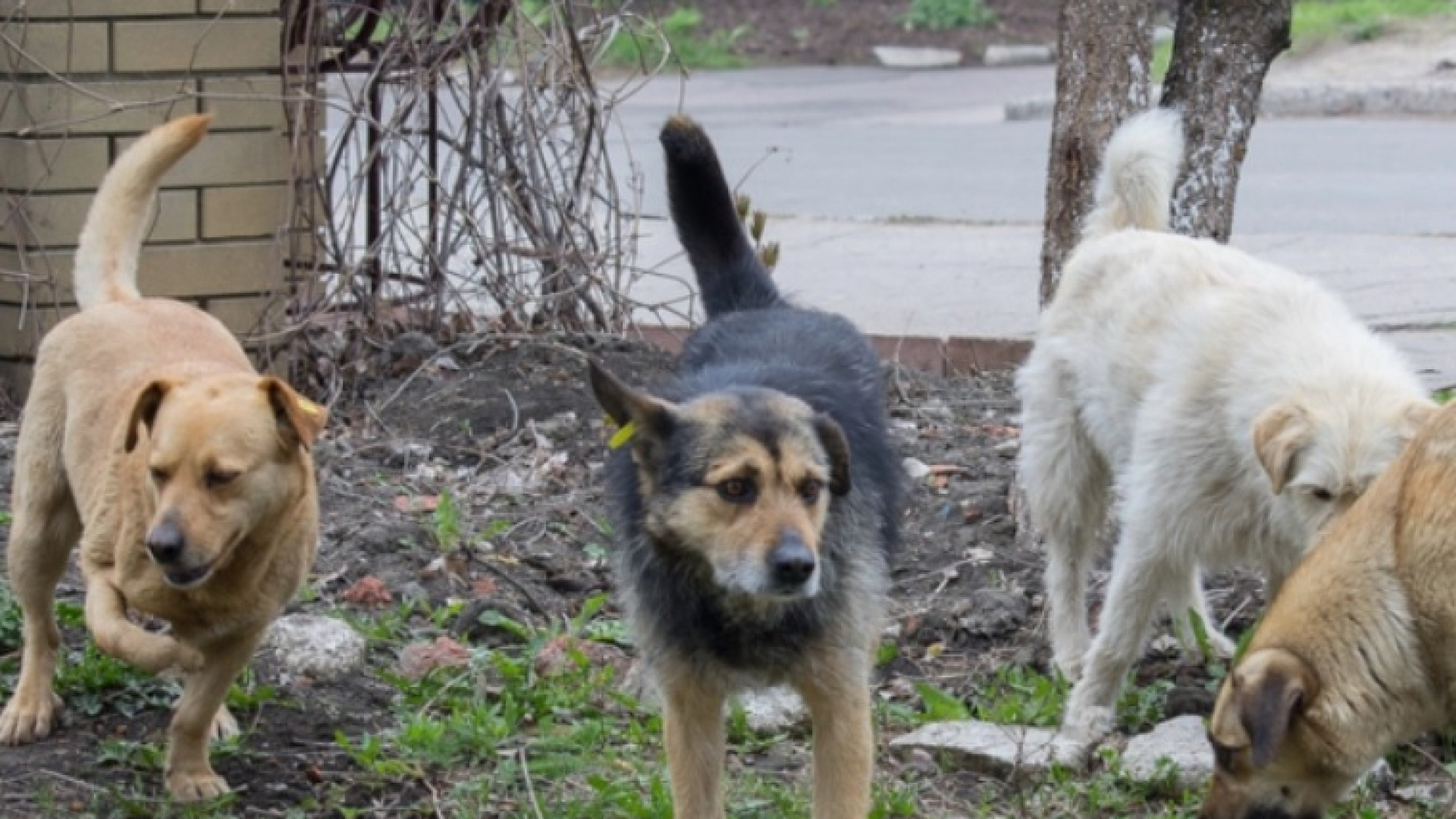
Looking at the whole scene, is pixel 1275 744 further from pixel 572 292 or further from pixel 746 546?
pixel 572 292

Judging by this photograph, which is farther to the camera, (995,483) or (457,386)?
(457,386)

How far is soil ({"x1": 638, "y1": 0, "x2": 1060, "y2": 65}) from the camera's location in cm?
2475

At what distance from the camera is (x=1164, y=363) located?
5754 mm

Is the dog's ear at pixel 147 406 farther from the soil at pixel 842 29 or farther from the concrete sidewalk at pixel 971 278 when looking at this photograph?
the soil at pixel 842 29

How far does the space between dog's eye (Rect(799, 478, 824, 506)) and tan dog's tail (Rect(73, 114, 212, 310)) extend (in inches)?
83.7

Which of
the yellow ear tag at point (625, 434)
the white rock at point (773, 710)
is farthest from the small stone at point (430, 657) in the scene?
the yellow ear tag at point (625, 434)

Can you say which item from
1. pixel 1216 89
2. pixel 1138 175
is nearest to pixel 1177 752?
pixel 1138 175

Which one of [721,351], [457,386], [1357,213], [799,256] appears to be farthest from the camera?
[1357,213]

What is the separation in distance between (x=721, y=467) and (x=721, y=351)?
1095 millimetres

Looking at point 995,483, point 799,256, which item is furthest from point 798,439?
point 799,256

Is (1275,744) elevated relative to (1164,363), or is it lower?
lower

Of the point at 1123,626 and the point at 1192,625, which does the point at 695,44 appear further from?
the point at 1123,626

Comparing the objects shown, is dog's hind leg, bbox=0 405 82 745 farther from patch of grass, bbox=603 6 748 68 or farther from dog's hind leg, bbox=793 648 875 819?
patch of grass, bbox=603 6 748 68

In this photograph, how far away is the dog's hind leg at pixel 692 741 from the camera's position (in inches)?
189
